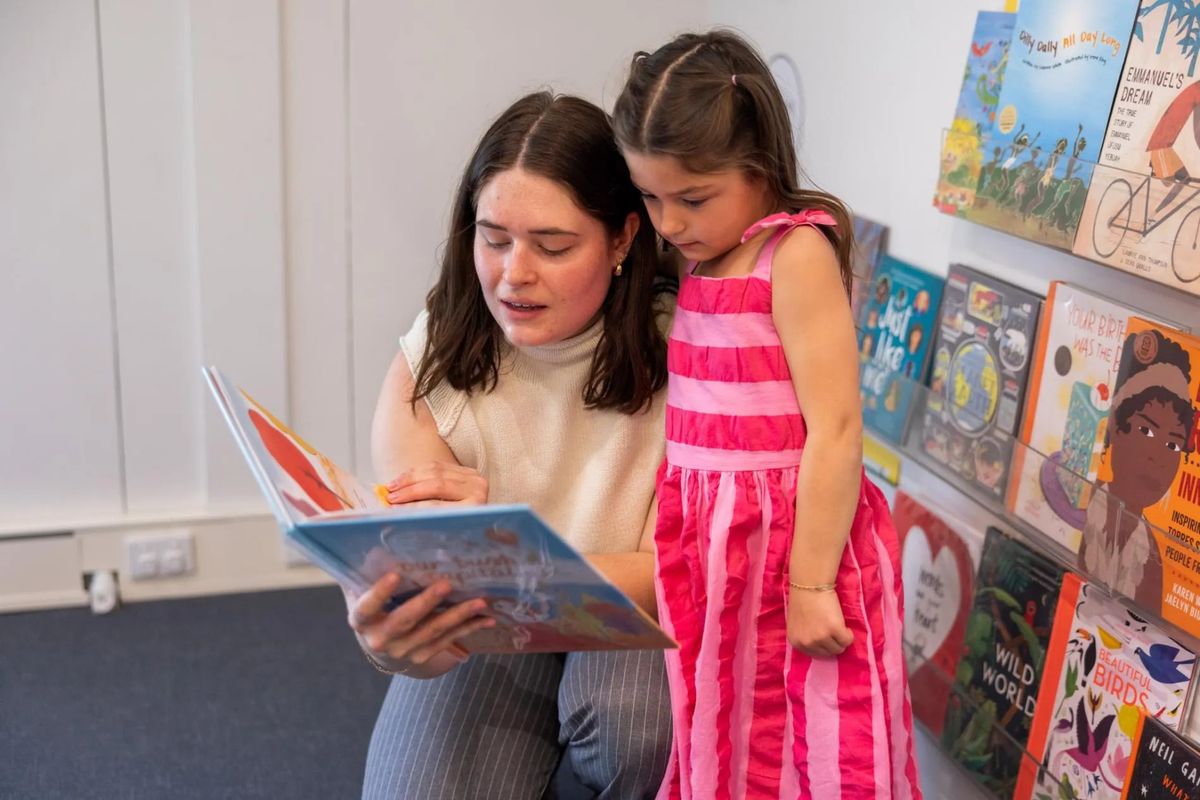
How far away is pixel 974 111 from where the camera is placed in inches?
64.6

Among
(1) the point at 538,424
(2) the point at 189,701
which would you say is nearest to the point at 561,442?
(1) the point at 538,424

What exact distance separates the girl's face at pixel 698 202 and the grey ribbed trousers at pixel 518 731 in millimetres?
547

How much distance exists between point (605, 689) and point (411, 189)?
136 cm

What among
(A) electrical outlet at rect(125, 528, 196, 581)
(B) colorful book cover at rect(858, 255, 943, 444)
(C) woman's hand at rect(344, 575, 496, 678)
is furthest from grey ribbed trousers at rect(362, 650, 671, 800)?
(A) electrical outlet at rect(125, 528, 196, 581)

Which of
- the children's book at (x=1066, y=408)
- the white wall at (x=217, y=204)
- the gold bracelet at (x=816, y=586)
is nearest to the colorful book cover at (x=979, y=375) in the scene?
the children's book at (x=1066, y=408)

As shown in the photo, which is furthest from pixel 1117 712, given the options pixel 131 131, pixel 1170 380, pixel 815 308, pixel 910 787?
pixel 131 131

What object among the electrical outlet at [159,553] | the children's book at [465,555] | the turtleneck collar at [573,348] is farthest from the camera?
the electrical outlet at [159,553]

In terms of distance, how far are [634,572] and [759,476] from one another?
214 millimetres

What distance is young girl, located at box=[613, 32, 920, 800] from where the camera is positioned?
1.28 metres

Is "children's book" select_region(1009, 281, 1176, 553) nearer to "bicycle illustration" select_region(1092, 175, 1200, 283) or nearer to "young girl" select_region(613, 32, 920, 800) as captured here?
"bicycle illustration" select_region(1092, 175, 1200, 283)

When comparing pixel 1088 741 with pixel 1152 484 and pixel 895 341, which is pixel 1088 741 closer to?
pixel 1152 484

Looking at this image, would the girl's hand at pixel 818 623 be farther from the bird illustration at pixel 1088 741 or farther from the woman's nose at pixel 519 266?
the woman's nose at pixel 519 266

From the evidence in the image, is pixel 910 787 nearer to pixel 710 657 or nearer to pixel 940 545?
pixel 710 657

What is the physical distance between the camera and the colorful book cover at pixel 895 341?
1789 mm
